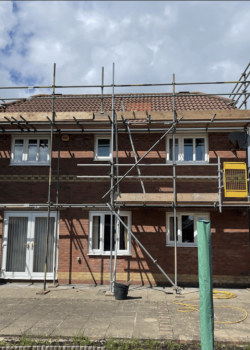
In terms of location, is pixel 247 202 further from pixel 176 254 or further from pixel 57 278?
pixel 57 278

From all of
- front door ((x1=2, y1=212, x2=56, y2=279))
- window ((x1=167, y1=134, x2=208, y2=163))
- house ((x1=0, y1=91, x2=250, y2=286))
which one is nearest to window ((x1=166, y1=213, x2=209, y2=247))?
house ((x1=0, y1=91, x2=250, y2=286))

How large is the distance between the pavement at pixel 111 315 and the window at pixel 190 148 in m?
4.21

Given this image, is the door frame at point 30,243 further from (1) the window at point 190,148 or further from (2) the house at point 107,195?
(1) the window at point 190,148

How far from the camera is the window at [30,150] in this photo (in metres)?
11.5

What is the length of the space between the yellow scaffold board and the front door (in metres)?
5.75

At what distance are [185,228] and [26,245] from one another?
5.31 metres

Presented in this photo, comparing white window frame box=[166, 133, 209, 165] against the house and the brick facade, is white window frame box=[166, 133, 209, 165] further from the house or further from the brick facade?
the brick facade

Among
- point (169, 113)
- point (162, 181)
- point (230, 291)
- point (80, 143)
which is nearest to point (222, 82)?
point (169, 113)

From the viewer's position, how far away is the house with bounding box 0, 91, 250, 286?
10453 mm

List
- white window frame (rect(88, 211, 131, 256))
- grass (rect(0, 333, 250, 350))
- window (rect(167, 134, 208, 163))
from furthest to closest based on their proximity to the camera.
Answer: window (rect(167, 134, 208, 163)) < white window frame (rect(88, 211, 131, 256)) < grass (rect(0, 333, 250, 350))

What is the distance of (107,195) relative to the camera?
11086mm

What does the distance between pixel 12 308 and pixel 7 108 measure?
8.02 meters

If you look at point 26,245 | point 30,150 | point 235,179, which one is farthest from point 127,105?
point 26,245

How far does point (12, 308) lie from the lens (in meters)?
7.80
